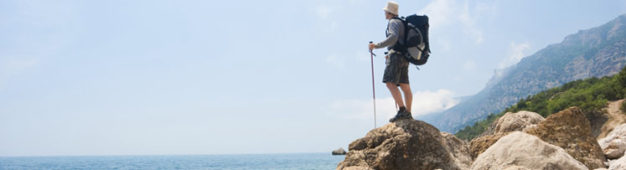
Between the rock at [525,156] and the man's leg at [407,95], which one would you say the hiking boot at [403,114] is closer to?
the man's leg at [407,95]

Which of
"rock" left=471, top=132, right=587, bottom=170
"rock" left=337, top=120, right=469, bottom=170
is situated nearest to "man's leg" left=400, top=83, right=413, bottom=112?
"rock" left=337, top=120, right=469, bottom=170

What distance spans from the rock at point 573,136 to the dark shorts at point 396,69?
124 inches

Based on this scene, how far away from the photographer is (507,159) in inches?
276

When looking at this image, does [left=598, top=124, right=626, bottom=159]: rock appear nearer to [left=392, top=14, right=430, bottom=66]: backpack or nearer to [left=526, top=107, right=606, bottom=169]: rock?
[left=526, top=107, right=606, bottom=169]: rock

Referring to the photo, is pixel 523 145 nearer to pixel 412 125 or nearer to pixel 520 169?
pixel 520 169

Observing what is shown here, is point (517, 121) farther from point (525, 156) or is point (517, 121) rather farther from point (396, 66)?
point (525, 156)

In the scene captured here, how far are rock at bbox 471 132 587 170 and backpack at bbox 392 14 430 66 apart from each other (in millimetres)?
2135

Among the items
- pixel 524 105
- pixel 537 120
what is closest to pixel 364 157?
pixel 537 120

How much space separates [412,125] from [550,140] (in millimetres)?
3062

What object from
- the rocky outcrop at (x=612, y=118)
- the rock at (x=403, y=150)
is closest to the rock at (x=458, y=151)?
the rock at (x=403, y=150)

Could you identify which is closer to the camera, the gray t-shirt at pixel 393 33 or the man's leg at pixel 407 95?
the gray t-shirt at pixel 393 33

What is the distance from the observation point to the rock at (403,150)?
316 inches

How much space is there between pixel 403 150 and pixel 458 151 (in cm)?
143

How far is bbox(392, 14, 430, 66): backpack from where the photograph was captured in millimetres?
8438
